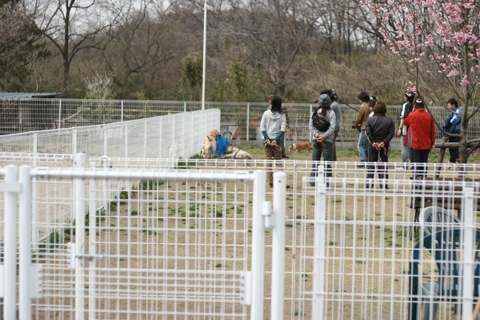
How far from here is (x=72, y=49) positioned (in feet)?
136

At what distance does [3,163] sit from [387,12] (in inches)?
305

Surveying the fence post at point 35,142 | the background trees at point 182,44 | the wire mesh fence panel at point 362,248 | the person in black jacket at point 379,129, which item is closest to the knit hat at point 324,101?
the person in black jacket at point 379,129

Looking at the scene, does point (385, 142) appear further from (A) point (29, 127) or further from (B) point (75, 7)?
(B) point (75, 7)

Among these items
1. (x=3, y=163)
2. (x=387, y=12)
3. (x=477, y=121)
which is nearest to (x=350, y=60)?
(x=477, y=121)

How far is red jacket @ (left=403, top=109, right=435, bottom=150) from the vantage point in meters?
10.7

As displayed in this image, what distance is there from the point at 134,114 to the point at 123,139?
1597 cm

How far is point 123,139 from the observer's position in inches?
393

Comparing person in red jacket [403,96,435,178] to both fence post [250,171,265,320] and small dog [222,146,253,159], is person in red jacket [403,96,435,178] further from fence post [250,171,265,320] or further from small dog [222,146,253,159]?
fence post [250,171,265,320]

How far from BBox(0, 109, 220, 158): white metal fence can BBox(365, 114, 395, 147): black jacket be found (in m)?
4.00

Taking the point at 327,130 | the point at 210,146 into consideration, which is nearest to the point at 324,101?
the point at 327,130

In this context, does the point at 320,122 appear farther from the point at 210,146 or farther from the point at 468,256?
the point at 468,256

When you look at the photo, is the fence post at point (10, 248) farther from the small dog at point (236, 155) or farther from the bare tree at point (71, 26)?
the bare tree at point (71, 26)

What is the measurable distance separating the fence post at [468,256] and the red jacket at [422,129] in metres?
7.38

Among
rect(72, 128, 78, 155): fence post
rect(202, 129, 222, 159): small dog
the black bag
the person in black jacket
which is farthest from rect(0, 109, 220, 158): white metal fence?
the person in black jacket
